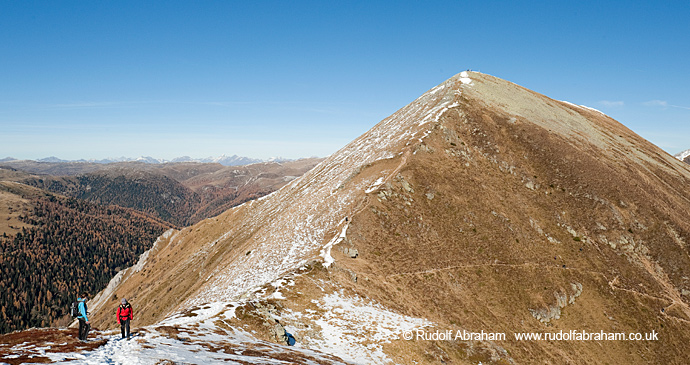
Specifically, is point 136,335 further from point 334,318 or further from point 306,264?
point 306,264

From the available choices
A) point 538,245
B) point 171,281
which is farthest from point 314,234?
point 171,281

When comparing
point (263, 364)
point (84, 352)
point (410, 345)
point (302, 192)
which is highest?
point (302, 192)

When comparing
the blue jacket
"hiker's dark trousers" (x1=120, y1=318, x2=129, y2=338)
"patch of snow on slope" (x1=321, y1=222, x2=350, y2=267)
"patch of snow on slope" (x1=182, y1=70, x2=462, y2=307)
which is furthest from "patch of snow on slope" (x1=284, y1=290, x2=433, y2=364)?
the blue jacket

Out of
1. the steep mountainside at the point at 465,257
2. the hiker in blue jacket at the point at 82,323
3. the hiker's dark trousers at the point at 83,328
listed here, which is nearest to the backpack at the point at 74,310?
the hiker in blue jacket at the point at 82,323

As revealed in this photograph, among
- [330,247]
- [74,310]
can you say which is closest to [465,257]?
[330,247]

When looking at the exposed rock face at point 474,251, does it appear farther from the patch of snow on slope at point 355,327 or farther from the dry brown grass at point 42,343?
the dry brown grass at point 42,343

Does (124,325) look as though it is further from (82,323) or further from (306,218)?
(306,218)

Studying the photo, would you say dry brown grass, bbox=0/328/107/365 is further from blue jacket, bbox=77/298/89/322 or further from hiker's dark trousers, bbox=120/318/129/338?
blue jacket, bbox=77/298/89/322
